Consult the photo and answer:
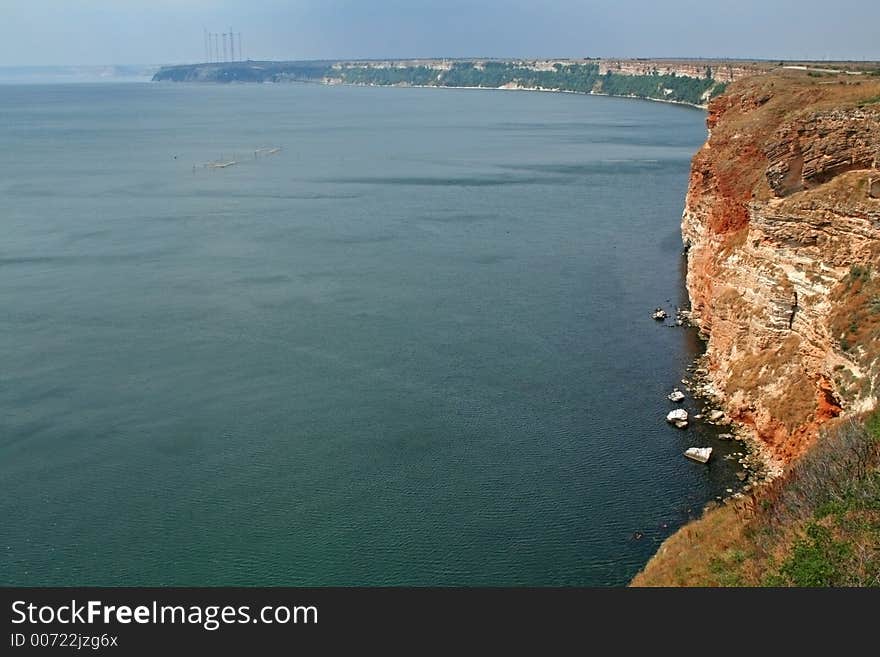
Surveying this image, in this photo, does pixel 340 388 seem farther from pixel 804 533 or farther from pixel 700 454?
pixel 804 533

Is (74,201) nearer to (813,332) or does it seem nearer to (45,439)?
(45,439)

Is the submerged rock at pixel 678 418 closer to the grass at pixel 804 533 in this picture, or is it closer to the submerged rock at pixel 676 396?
the submerged rock at pixel 676 396

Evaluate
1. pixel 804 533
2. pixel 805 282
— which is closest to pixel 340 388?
pixel 805 282

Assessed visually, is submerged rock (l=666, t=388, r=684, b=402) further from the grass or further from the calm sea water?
the grass

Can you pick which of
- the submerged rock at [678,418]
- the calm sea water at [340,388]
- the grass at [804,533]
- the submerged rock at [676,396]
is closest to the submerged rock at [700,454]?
the calm sea water at [340,388]

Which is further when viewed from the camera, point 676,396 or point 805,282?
point 676,396

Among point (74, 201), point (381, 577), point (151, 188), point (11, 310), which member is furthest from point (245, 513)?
point (151, 188)

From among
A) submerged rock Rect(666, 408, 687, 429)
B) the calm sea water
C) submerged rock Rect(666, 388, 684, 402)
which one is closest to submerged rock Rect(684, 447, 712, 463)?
the calm sea water
